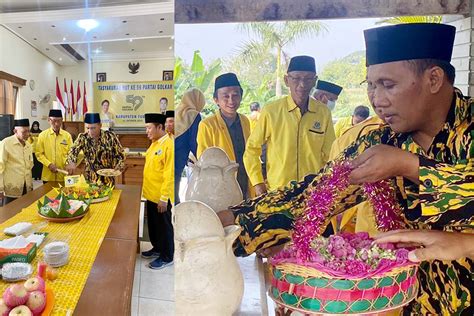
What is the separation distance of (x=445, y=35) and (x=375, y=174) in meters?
0.50

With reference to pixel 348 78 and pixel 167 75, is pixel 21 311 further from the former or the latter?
pixel 348 78


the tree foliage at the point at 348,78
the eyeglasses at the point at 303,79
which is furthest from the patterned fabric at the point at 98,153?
the tree foliage at the point at 348,78

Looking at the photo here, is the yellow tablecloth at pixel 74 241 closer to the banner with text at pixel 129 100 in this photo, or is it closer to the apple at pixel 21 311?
the apple at pixel 21 311

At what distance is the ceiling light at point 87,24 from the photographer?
158 cm

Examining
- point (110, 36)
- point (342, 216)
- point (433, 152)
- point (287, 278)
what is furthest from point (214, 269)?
point (110, 36)

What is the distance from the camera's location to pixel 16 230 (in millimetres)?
1541

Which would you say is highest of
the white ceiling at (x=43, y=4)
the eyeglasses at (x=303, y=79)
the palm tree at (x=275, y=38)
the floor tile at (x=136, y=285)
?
the white ceiling at (x=43, y=4)

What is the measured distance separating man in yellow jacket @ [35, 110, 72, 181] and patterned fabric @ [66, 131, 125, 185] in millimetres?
30

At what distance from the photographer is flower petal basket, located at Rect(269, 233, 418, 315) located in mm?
1185

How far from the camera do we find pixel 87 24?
5.21ft

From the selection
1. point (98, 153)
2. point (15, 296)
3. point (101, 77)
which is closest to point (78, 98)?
point (101, 77)

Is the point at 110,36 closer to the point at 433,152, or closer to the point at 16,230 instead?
the point at 16,230

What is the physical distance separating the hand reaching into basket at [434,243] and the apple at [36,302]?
1.11 meters

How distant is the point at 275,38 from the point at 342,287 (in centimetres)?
85
